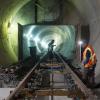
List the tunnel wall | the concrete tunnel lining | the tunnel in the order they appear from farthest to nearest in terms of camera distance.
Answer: the tunnel, the concrete tunnel lining, the tunnel wall

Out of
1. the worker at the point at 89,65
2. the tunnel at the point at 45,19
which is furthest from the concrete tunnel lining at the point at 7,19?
the worker at the point at 89,65

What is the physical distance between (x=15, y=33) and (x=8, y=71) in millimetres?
5597

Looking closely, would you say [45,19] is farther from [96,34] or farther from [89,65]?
[89,65]

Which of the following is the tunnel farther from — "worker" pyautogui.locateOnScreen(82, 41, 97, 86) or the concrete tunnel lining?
"worker" pyautogui.locateOnScreen(82, 41, 97, 86)

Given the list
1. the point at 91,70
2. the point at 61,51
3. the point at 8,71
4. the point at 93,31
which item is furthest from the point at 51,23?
the point at 91,70

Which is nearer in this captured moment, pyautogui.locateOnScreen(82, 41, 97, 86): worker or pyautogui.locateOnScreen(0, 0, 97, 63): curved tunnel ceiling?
pyautogui.locateOnScreen(82, 41, 97, 86): worker

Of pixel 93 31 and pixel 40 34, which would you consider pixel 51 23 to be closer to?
pixel 93 31

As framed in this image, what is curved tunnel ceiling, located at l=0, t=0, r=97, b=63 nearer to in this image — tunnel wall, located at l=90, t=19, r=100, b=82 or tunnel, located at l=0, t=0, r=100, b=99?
tunnel, located at l=0, t=0, r=100, b=99

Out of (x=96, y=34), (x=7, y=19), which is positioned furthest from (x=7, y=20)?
(x=96, y=34)

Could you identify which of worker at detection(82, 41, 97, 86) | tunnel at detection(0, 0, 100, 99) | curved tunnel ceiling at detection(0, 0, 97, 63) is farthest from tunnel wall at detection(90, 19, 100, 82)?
worker at detection(82, 41, 97, 86)

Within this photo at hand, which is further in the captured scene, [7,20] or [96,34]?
[7,20]

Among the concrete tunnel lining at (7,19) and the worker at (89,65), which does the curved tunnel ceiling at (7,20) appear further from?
the worker at (89,65)

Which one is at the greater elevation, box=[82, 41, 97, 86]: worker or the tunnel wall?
the tunnel wall

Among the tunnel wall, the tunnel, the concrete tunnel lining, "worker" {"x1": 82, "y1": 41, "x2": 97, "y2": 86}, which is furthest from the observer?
the tunnel
